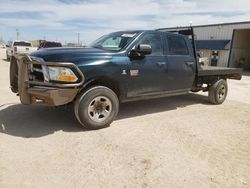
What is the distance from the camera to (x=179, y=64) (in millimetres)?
6078

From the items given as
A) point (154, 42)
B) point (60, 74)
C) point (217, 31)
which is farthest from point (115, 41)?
point (217, 31)

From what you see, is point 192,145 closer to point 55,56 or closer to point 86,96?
point 86,96

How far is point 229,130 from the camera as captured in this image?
5090 millimetres

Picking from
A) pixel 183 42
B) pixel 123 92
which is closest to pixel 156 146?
pixel 123 92

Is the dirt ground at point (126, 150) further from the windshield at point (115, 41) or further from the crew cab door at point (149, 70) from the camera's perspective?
the windshield at point (115, 41)

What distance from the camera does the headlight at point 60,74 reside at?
4.27 m

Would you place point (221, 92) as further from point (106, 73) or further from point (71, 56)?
point (71, 56)

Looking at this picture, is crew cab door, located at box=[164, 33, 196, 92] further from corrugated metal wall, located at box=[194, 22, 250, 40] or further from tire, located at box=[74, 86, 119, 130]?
corrugated metal wall, located at box=[194, 22, 250, 40]

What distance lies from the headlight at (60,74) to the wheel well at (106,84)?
1.06ft

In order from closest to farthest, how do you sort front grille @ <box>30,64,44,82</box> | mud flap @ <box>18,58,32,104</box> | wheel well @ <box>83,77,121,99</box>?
mud flap @ <box>18,58,32,104</box> < front grille @ <box>30,64,44,82</box> < wheel well @ <box>83,77,121,99</box>

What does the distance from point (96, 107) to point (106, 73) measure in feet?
2.19

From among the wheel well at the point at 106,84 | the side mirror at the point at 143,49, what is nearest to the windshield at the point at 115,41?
the side mirror at the point at 143,49

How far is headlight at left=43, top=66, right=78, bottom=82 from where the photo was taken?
14.0ft

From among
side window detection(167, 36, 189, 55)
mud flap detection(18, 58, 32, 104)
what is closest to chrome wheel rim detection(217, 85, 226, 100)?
side window detection(167, 36, 189, 55)
